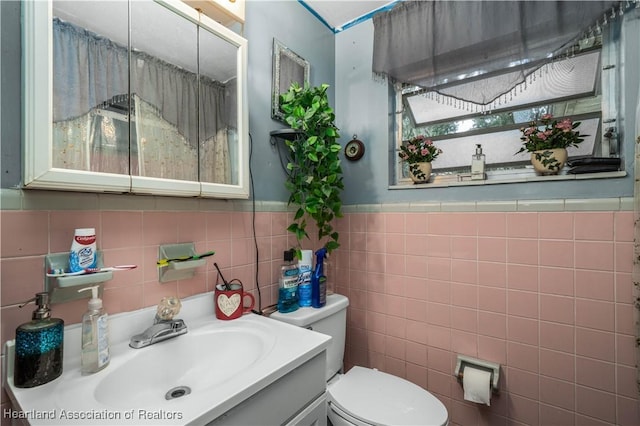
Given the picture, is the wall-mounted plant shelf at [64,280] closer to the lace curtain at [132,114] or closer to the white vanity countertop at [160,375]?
the white vanity countertop at [160,375]

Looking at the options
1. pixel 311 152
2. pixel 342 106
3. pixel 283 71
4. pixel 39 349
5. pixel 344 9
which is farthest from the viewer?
pixel 342 106

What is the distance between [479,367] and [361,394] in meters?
0.55

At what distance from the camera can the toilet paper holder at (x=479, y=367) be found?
1214 mm

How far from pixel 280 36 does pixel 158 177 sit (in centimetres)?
98

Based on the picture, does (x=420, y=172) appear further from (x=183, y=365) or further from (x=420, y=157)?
(x=183, y=365)

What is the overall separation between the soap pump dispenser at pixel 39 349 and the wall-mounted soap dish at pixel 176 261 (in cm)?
29

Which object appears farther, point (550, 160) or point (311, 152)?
point (311, 152)

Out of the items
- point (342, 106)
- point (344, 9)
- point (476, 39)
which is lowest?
point (342, 106)

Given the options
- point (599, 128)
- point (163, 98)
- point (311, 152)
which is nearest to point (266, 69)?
point (311, 152)

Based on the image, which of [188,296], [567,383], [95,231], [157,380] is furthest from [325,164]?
[567,383]

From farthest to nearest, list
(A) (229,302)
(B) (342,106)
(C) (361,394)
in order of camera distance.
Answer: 1. (B) (342,106)
2. (C) (361,394)
3. (A) (229,302)

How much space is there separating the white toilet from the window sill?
71cm

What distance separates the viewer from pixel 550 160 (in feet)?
3.76

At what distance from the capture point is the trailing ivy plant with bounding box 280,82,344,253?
1.29m
